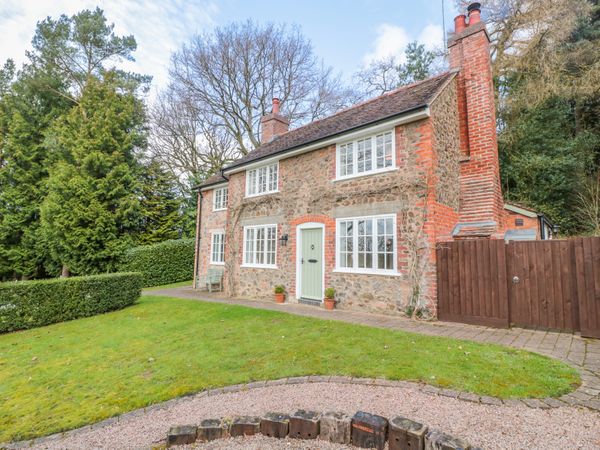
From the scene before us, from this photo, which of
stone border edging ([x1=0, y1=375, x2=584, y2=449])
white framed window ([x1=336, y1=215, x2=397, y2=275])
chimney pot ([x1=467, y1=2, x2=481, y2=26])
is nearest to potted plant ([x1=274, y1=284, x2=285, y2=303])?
white framed window ([x1=336, y1=215, x2=397, y2=275])

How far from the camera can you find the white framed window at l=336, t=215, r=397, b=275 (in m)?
8.12

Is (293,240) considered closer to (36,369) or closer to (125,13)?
(36,369)

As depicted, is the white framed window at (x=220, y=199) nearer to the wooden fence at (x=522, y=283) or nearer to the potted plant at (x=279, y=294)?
the potted plant at (x=279, y=294)

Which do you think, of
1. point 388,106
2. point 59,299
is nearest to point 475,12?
point 388,106

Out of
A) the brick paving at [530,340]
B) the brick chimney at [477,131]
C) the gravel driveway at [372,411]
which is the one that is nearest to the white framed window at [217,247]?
the brick paving at [530,340]

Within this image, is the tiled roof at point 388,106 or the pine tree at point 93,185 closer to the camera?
the tiled roof at point 388,106

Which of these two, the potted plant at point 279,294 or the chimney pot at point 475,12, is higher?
the chimney pot at point 475,12

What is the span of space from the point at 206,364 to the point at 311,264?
18.4 ft

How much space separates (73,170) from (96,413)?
18997 mm

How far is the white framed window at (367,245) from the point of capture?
812 cm

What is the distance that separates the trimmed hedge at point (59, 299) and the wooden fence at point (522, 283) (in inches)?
401

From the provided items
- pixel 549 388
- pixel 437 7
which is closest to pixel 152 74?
pixel 437 7

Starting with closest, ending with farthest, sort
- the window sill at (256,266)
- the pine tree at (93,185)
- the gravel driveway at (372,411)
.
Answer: the gravel driveway at (372,411) → the window sill at (256,266) → the pine tree at (93,185)

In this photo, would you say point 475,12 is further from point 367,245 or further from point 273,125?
point 273,125
